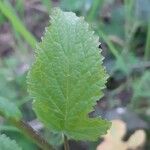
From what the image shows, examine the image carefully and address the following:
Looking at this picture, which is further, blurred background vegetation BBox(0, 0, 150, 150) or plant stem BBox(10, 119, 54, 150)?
blurred background vegetation BBox(0, 0, 150, 150)

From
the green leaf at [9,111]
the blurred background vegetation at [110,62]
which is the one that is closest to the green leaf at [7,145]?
the green leaf at [9,111]

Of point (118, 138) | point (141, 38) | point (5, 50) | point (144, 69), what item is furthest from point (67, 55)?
point (5, 50)

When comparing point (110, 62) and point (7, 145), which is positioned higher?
point (110, 62)

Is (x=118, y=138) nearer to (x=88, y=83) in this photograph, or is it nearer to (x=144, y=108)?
(x=144, y=108)

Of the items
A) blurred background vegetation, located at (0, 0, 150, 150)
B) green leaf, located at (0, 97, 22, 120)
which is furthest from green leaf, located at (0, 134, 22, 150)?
blurred background vegetation, located at (0, 0, 150, 150)

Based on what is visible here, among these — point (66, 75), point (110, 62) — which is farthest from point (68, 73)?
point (110, 62)

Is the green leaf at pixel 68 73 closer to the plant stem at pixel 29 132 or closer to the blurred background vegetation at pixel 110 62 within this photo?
the plant stem at pixel 29 132

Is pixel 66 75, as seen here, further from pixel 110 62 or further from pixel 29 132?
pixel 110 62

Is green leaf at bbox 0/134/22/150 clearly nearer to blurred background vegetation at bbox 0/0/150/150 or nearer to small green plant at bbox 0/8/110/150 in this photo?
small green plant at bbox 0/8/110/150
